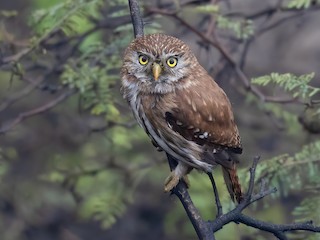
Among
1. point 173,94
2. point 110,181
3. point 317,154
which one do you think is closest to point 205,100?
point 173,94

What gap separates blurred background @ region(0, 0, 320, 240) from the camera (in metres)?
5.59

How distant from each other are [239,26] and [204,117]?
1.53m

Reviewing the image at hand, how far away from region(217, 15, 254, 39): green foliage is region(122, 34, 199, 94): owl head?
1.11 meters

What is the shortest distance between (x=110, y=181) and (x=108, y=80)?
132 cm

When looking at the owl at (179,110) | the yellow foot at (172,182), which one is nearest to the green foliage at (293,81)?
the owl at (179,110)

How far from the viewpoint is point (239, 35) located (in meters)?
6.03

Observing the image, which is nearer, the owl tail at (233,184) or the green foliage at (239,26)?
the owl tail at (233,184)

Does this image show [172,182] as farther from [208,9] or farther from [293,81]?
[208,9]

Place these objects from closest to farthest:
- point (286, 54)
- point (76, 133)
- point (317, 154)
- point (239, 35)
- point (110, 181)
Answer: point (317, 154) → point (239, 35) → point (110, 181) → point (76, 133) → point (286, 54)

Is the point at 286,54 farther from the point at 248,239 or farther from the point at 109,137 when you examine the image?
the point at 248,239

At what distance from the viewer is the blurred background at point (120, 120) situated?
18.3 ft

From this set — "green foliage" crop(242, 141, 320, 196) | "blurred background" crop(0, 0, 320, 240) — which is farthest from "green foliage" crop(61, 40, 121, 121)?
"green foliage" crop(242, 141, 320, 196)

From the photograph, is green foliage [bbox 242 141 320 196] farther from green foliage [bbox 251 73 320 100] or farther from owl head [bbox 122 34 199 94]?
owl head [bbox 122 34 199 94]

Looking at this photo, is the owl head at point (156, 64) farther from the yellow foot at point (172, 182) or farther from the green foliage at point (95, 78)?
the green foliage at point (95, 78)
